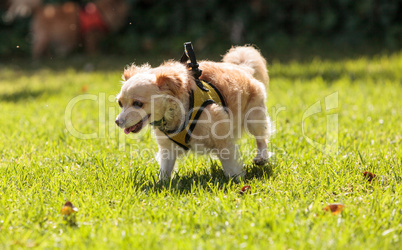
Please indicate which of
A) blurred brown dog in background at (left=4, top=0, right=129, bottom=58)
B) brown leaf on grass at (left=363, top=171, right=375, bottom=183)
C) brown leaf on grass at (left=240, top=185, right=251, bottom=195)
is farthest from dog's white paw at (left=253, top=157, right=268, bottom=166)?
blurred brown dog in background at (left=4, top=0, right=129, bottom=58)

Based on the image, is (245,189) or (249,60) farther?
(249,60)

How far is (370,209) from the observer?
261cm

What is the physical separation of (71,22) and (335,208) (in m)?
9.31

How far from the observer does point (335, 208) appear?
8.63 feet

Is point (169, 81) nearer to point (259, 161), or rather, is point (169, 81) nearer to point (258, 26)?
point (259, 161)

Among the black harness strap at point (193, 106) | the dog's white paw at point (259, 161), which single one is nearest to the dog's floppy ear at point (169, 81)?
the black harness strap at point (193, 106)

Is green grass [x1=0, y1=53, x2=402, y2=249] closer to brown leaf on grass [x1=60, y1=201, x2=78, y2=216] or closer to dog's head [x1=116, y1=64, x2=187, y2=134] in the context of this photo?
brown leaf on grass [x1=60, y1=201, x2=78, y2=216]

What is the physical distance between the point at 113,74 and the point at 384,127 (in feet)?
16.1

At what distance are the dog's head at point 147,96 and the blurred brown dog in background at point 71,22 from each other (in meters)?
7.94

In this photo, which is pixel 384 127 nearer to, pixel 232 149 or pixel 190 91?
pixel 232 149

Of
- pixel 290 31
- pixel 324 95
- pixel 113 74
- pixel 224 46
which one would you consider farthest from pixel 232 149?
pixel 290 31

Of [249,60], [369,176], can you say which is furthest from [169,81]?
[369,176]

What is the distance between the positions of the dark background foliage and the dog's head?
22.1 ft

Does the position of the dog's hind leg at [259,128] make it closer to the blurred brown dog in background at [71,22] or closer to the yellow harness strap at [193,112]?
the yellow harness strap at [193,112]
